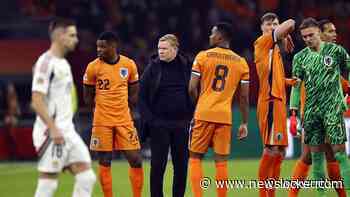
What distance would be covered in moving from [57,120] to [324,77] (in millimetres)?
4043

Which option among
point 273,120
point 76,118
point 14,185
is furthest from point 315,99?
point 76,118

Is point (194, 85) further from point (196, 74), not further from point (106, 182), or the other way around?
point (106, 182)

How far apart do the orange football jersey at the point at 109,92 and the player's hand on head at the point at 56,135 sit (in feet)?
10.5

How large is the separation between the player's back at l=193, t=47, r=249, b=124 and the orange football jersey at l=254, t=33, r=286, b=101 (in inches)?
16.6

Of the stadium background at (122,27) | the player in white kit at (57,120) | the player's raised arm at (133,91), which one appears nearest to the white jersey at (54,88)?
the player in white kit at (57,120)

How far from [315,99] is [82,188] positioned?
150 inches

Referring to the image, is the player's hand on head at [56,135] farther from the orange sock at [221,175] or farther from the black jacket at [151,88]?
the black jacket at [151,88]

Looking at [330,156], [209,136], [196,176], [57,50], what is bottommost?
[196,176]

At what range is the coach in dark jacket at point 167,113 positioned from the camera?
13281mm

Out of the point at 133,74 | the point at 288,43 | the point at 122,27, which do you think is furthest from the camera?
the point at 122,27

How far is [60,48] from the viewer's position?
10797 millimetres

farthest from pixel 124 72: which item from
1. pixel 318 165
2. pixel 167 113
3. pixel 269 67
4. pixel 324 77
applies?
pixel 318 165

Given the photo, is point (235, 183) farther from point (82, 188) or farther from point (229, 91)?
point (82, 188)

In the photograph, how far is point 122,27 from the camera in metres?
29.2
